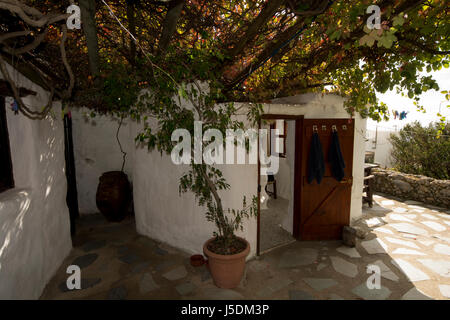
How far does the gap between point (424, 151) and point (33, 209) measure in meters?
10.1

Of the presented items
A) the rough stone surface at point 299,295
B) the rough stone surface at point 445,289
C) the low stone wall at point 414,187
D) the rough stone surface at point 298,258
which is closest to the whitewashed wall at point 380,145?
the low stone wall at point 414,187

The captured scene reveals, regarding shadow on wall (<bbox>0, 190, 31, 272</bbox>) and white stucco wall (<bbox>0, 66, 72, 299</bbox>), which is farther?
white stucco wall (<bbox>0, 66, 72, 299</bbox>)

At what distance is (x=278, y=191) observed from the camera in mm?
8125

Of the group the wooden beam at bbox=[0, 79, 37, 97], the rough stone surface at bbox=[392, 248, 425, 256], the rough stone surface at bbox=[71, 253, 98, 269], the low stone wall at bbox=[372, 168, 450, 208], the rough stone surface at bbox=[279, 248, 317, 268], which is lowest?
the rough stone surface at bbox=[279, 248, 317, 268]

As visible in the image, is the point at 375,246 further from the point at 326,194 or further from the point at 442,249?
the point at 326,194

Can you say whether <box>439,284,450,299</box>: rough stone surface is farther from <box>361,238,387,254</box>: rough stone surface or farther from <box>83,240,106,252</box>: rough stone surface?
<box>83,240,106,252</box>: rough stone surface

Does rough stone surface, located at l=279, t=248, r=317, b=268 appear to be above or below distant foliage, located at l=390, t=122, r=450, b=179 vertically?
below

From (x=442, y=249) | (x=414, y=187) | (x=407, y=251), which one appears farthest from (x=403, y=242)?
(x=414, y=187)

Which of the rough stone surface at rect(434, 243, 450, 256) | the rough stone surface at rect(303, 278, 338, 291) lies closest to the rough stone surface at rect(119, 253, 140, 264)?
the rough stone surface at rect(303, 278, 338, 291)

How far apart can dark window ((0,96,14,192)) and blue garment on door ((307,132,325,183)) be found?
4502 mm

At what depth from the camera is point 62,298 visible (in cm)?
326

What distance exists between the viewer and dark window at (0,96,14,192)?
289cm

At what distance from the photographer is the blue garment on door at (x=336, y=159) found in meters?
4.75

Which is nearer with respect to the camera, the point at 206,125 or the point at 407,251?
the point at 206,125
